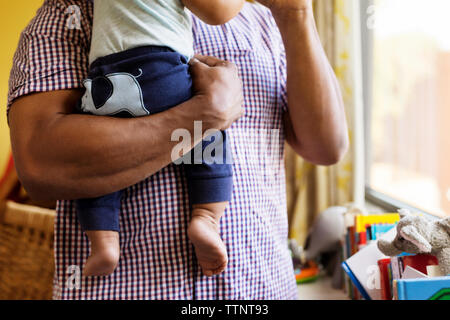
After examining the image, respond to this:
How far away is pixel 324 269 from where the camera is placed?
58.4 inches

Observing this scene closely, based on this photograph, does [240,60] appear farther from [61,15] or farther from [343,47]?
[343,47]

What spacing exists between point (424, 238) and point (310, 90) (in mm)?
341

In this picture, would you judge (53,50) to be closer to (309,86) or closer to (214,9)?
(214,9)

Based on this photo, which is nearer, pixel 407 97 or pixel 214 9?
pixel 214 9

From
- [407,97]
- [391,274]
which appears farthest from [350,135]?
[391,274]

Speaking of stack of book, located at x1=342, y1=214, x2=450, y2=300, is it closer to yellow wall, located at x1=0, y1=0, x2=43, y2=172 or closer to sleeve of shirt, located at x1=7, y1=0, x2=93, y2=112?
sleeve of shirt, located at x1=7, y1=0, x2=93, y2=112

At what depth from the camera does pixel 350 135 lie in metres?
1.61

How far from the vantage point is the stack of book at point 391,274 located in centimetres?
48

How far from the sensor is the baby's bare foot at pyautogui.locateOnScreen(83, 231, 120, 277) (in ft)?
2.23

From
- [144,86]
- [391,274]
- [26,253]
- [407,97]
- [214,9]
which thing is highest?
[214,9]
